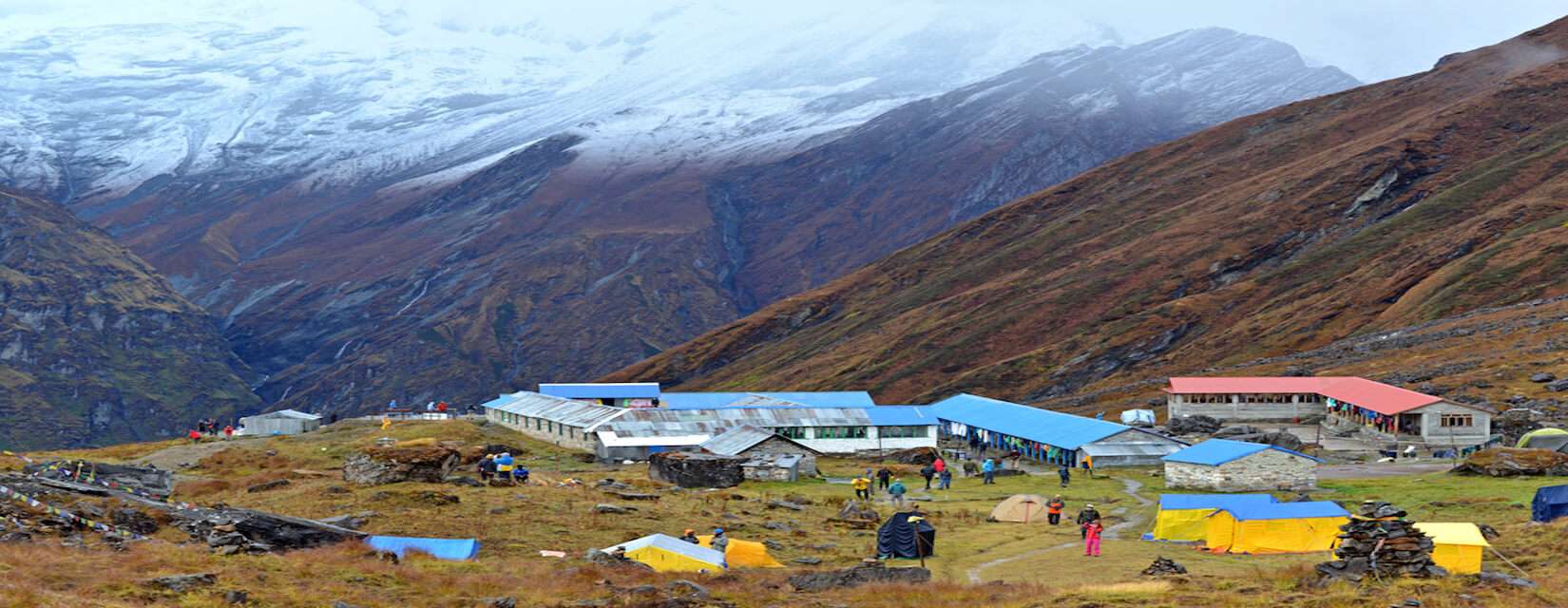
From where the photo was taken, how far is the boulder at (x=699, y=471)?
59781 mm

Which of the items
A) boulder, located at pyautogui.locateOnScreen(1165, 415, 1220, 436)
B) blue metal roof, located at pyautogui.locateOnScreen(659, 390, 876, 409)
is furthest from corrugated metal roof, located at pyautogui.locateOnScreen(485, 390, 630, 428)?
boulder, located at pyautogui.locateOnScreen(1165, 415, 1220, 436)

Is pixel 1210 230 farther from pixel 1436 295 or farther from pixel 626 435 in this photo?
pixel 626 435

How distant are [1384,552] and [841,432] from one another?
5842cm

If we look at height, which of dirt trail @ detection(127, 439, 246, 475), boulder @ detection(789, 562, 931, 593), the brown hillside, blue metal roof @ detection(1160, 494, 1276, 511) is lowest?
dirt trail @ detection(127, 439, 246, 475)

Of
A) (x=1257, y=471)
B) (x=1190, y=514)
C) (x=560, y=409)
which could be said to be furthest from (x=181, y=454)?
(x=1190, y=514)

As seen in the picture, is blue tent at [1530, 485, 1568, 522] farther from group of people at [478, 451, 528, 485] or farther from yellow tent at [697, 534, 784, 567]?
group of people at [478, 451, 528, 485]

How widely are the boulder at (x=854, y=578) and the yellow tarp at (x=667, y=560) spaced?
2.98m

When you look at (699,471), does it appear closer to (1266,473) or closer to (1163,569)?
(1266,473)

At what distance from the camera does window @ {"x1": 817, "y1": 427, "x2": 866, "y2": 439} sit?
8649 cm

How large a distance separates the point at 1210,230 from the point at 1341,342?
6176cm

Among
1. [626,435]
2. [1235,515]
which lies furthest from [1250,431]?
[1235,515]

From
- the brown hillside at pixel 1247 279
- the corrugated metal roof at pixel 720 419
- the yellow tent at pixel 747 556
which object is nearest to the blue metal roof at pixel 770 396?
the corrugated metal roof at pixel 720 419

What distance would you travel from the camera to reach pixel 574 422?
278 ft

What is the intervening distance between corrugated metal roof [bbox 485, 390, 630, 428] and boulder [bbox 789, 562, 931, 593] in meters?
50.2
